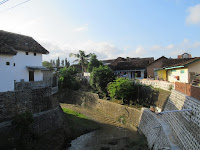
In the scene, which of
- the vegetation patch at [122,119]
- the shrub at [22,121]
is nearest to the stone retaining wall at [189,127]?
the vegetation patch at [122,119]

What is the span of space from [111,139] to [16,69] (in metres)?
13.4

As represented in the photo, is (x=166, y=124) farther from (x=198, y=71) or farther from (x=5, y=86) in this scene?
(x=5, y=86)

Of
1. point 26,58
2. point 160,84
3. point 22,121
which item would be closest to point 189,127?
point 160,84

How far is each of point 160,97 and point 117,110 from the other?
611 cm

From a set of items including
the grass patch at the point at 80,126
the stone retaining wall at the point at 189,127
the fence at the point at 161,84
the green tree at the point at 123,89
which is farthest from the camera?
the green tree at the point at 123,89

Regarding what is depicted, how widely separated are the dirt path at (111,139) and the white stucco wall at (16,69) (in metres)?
8.06

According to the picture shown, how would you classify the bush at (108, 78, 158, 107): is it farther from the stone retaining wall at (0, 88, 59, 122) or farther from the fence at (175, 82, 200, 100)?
the stone retaining wall at (0, 88, 59, 122)

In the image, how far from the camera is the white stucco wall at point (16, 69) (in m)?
12.3

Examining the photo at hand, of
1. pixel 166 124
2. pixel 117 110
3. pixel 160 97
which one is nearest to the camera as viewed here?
pixel 166 124

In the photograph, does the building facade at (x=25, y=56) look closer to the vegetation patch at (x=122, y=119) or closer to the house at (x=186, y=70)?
the vegetation patch at (x=122, y=119)

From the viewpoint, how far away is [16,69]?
17812mm

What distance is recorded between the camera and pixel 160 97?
1759 centimetres

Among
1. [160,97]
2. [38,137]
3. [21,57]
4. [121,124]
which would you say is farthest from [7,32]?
[160,97]

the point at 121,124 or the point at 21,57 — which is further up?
the point at 21,57
